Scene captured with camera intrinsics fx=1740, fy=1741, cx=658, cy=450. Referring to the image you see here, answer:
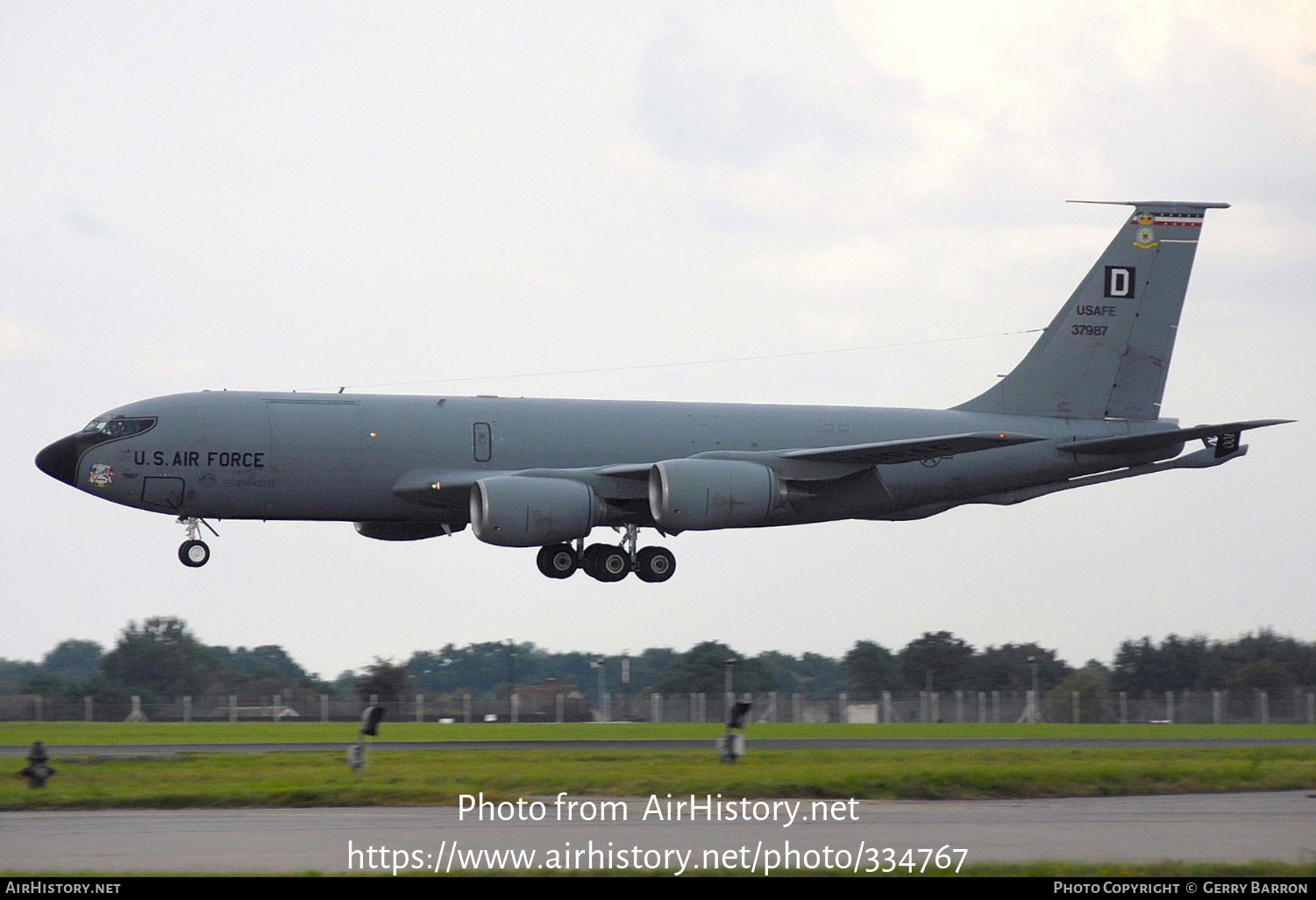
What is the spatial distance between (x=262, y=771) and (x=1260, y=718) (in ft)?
93.8

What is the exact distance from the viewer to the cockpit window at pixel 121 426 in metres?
36.0

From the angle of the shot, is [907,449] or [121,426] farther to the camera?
[907,449]

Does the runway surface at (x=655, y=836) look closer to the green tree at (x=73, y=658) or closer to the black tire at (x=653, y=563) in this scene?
the black tire at (x=653, y=563)

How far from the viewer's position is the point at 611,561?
129 feet

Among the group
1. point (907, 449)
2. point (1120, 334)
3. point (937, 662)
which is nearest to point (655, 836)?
point (907, 449)

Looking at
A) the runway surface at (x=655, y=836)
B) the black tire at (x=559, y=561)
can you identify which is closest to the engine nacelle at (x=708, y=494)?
the black tire at (x=559, y=561)

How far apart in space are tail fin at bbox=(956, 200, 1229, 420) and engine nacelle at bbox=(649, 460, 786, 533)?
863cm

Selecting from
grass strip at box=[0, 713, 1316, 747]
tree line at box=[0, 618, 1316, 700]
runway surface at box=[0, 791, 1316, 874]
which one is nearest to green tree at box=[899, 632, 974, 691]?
tree line at box=[0, 618, 1316, 700]

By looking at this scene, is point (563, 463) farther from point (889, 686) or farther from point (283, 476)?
point (889, 686)

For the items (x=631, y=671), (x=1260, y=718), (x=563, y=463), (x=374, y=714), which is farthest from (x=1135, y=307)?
(x=631, y=671)

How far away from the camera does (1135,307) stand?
44.5m

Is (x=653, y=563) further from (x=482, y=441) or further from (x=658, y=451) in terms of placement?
(x=482, y=441)

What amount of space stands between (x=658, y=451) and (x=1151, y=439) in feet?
38.9
